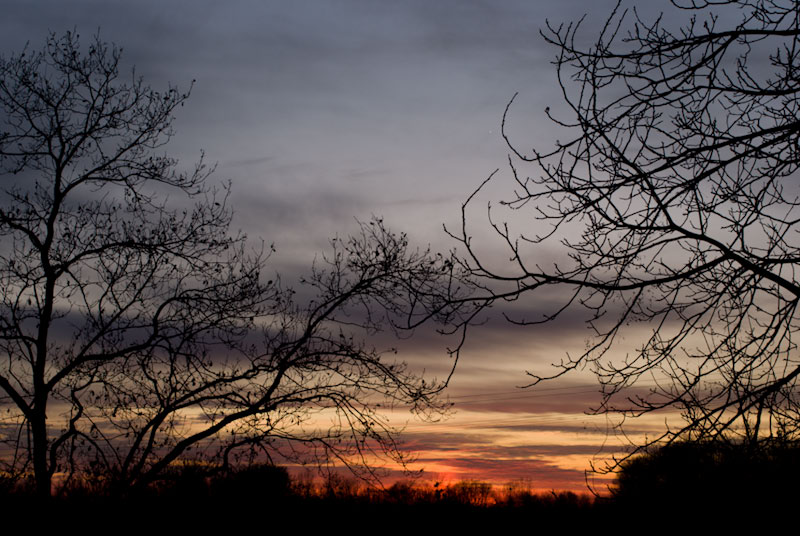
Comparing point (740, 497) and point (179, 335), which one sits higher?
point (179, 335)

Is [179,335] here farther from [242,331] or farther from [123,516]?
[123,516]

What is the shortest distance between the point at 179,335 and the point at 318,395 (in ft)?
8.69

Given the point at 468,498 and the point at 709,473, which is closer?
the point at 709,473

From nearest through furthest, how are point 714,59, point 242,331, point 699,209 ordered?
point 699,209
point 714,59
point 242,331

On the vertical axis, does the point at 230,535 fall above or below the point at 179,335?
below

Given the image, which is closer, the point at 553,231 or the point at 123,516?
the point at 553,231

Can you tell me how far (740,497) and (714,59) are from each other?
11.2ft

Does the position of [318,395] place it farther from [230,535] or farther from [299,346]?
[230,535]

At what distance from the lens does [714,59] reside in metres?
5.23

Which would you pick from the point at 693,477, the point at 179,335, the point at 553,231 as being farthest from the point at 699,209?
the point at 179,335

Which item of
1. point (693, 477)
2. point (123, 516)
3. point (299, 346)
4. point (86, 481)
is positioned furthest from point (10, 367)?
point (693, 477)

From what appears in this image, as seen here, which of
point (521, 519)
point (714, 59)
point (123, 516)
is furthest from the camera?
point (521, 519)

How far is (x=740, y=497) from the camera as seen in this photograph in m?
5.06

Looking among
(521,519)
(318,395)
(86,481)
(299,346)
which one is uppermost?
(299,346)
